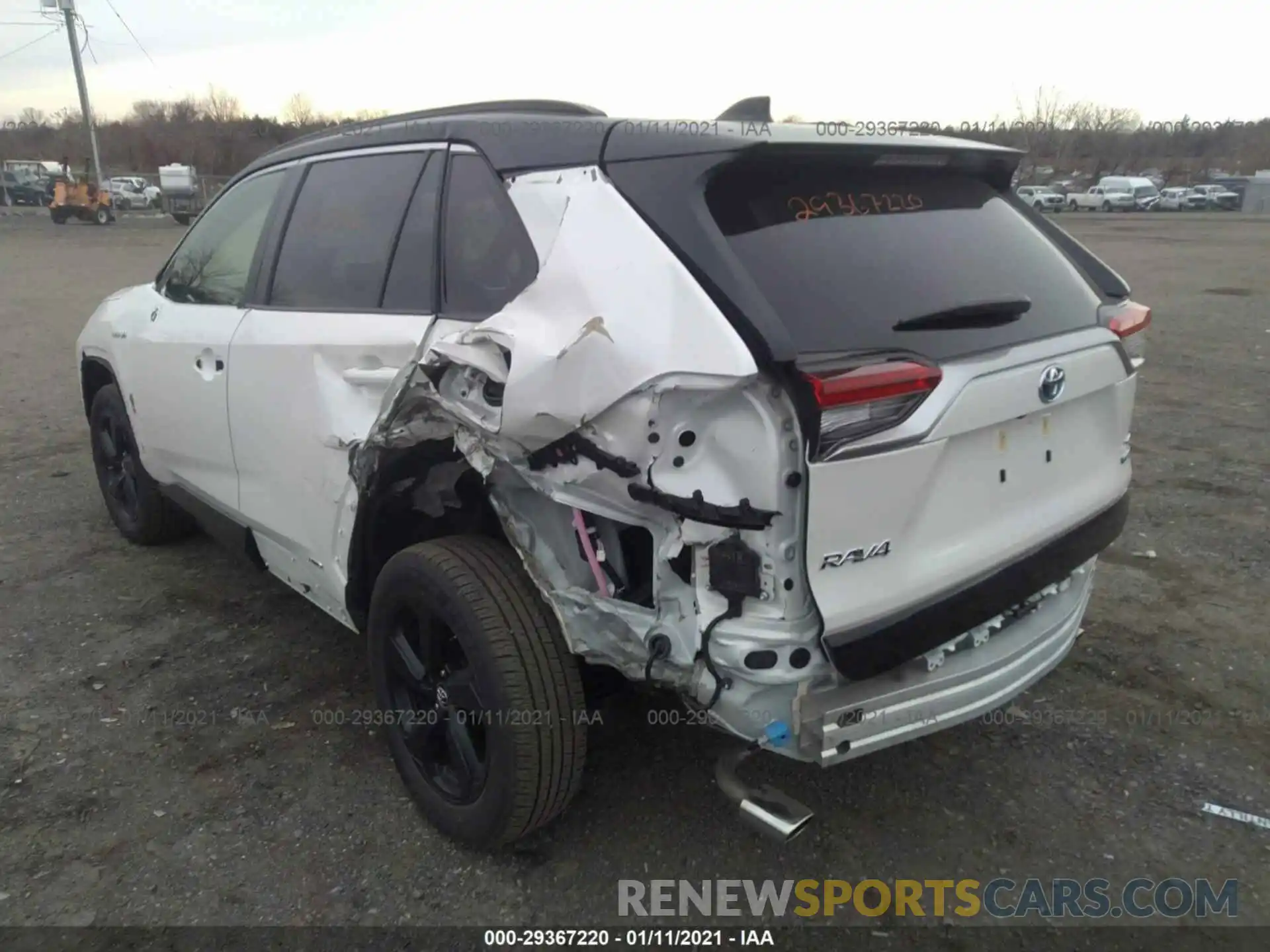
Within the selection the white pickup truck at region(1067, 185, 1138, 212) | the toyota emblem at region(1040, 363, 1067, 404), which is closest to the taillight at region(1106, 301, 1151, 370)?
the toyota emblem at region(1040, 363, 1067, 404)

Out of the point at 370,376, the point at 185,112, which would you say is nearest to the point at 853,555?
the point at 370,376

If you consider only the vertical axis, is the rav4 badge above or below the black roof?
below

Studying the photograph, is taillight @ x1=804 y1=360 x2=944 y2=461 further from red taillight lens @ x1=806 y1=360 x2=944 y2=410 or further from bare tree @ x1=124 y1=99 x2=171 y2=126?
bare tree @ x1=124 y1=99 x2=171 y2=126

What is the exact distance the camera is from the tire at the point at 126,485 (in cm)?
461

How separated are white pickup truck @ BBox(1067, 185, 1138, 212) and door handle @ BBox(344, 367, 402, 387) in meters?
51.4

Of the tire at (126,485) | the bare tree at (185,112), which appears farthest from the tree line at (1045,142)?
the tire at (126,485)

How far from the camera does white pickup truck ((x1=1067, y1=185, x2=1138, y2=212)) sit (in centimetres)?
4603

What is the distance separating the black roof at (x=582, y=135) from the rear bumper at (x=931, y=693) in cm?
126

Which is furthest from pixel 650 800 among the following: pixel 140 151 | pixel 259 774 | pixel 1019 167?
pixel 140 151

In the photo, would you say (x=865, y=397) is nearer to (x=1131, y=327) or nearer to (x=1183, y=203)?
(x=1131, y=327)

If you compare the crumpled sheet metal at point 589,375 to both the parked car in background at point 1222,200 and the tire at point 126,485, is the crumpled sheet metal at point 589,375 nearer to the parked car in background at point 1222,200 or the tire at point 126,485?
the tire at point 126,485

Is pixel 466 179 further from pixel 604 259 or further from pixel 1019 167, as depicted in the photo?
pixel 1019 167

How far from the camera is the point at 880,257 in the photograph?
2295 millimetres

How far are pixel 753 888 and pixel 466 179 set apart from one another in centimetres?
211
